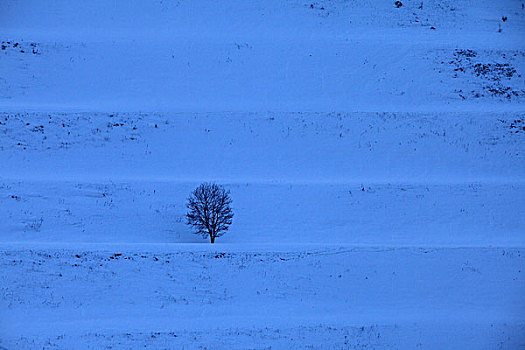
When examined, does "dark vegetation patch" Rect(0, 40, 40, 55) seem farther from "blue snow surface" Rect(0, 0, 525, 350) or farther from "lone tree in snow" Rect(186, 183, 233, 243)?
"lone tree in snow" Rect(186, 183, 233, 243)

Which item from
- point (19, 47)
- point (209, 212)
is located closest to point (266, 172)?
point (209, 212)

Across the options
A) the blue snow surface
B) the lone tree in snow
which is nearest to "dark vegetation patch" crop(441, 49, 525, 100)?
the blue snow surface

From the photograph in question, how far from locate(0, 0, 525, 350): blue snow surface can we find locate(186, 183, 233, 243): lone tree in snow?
0.86 m

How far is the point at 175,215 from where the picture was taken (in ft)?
75.7

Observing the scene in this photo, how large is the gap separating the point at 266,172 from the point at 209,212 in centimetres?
460

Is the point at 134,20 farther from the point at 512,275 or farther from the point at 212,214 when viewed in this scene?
→ the point at 512,275

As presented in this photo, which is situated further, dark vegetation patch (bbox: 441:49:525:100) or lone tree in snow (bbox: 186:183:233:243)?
dark vegetation patch (bbox: 441:49:525:100)

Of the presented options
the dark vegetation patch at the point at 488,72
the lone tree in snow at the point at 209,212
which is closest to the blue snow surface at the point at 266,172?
the dark vegetation patch at the point at 488,72

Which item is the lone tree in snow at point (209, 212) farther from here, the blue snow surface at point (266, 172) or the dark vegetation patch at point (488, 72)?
the dark vegetation patch at point (488, 72)

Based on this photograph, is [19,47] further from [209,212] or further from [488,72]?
[488,72]

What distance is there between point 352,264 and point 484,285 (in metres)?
4.65

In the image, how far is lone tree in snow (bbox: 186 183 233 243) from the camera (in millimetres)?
21359

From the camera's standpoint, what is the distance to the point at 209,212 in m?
21.5

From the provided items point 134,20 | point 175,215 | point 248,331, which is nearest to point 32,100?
point 134,20
